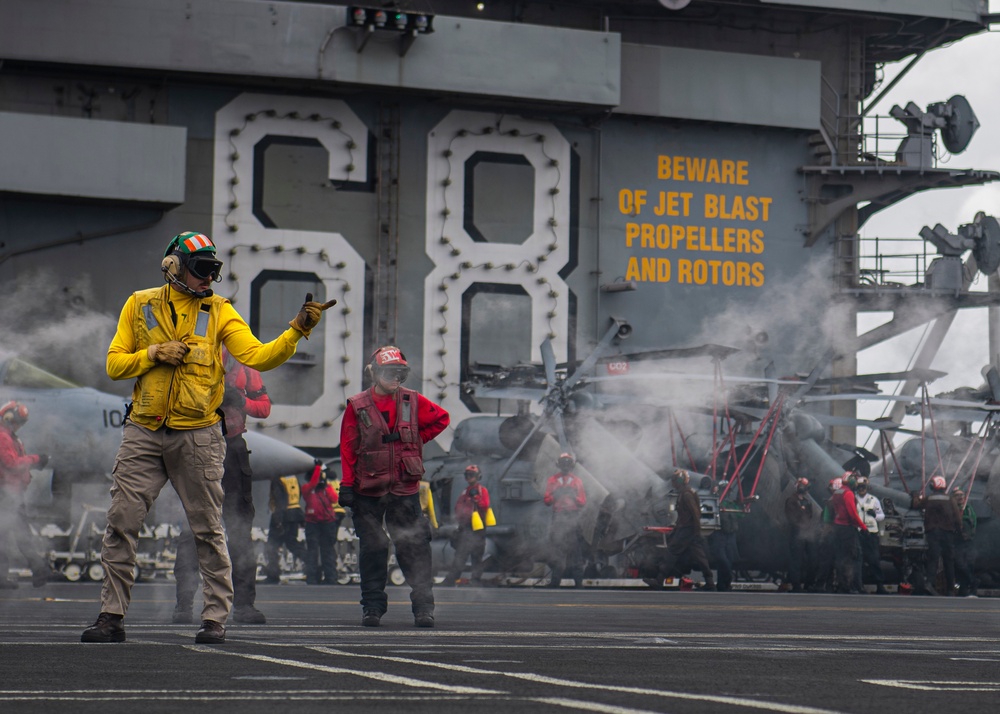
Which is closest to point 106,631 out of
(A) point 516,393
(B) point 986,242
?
(A) point 516,393

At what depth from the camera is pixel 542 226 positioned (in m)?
31.2

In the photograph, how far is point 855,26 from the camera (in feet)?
111

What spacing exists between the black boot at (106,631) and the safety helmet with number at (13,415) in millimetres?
9963

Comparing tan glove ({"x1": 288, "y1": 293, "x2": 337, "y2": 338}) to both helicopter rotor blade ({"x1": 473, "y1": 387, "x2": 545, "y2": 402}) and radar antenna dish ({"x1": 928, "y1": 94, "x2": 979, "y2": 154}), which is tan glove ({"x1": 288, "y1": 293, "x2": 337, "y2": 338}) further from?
radar antenna dish ({"x1": 928, "y1": 94, "x2": 979, "y2": 154})

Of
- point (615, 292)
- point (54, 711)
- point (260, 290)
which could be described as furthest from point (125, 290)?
point (54, 711)

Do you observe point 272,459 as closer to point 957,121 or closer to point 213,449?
point 213,449

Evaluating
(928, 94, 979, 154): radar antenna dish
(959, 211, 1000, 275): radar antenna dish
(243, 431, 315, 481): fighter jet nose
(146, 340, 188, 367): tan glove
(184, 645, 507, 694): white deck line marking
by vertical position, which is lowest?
(184, 645, 507, 694): white deck line marking

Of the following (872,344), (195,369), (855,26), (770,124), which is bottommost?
(195,369)

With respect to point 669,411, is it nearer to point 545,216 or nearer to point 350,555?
point 350,555

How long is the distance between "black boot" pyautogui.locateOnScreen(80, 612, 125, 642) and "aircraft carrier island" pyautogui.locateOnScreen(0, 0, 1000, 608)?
1485 cm

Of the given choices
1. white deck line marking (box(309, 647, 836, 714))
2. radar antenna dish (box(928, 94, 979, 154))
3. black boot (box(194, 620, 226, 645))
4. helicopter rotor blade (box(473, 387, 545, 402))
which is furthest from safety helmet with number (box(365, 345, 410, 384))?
radar antenna dish (box(928, 94, 979, 154))

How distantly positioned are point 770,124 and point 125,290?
1394cm

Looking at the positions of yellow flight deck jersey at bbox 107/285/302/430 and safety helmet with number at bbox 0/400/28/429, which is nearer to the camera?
yellow flight deck jersey at bbox 107/285/302/430

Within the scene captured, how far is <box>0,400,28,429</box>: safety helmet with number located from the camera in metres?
17.0
